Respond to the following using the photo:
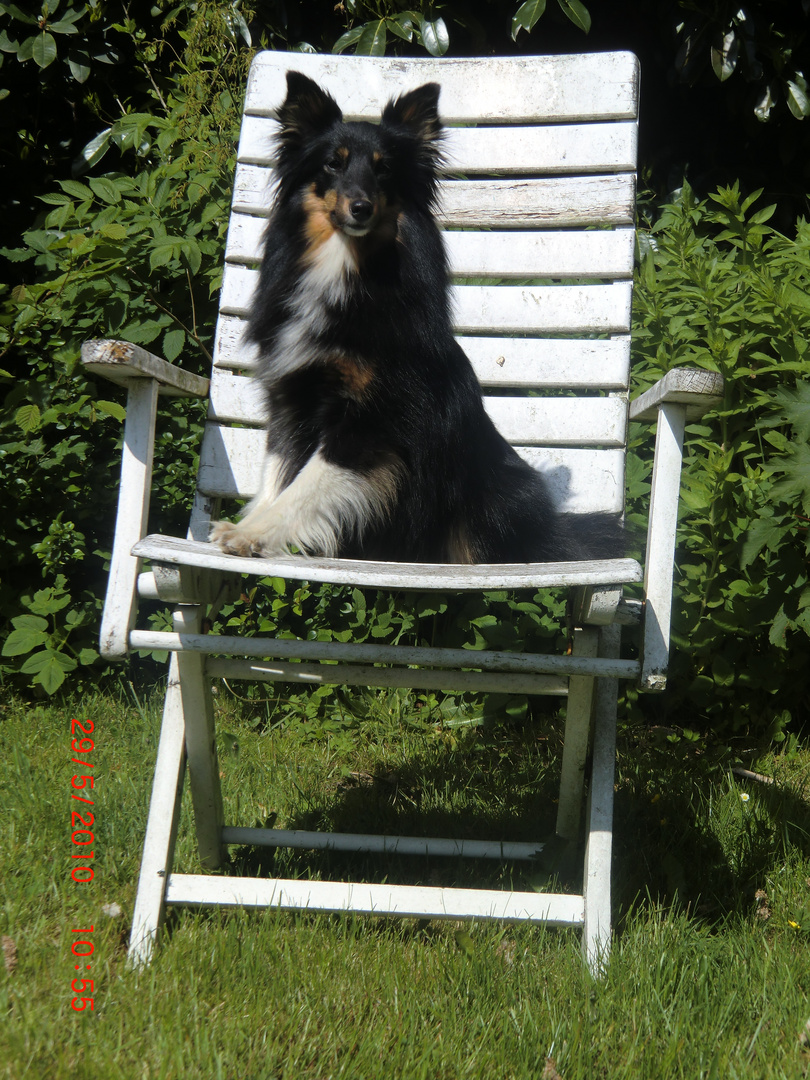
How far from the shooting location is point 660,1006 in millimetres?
1438

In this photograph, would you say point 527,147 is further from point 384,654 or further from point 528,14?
point 384,654

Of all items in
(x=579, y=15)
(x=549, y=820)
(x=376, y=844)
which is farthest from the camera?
(x=579, y=15)

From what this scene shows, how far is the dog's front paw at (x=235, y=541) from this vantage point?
1.66m

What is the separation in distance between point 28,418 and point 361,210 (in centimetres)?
Result: 117

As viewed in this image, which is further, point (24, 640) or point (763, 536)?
point (24, 640)

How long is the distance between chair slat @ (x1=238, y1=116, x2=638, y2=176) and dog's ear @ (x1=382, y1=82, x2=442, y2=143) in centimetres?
19

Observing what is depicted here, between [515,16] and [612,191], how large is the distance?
1.23 metres

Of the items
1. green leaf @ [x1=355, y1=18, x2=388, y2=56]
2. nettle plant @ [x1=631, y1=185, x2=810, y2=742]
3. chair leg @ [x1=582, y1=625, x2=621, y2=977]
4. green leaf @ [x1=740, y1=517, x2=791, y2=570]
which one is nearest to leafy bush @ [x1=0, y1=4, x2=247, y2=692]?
green leaf @ [x1=355, y1=18, x2=388, y2=56]

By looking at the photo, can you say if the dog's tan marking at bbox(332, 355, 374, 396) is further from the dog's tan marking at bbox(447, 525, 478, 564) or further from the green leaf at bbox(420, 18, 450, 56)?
the green leaf at bbox(420, 18, 450, 56)

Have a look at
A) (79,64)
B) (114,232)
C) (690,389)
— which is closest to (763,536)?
(690,389)

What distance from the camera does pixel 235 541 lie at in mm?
1681

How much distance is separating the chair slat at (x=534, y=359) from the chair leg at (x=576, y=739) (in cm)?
88

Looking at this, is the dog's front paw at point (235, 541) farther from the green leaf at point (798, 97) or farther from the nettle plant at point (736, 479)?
the green leaf at point (798, 97)

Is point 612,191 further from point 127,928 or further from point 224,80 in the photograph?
point 127,928
